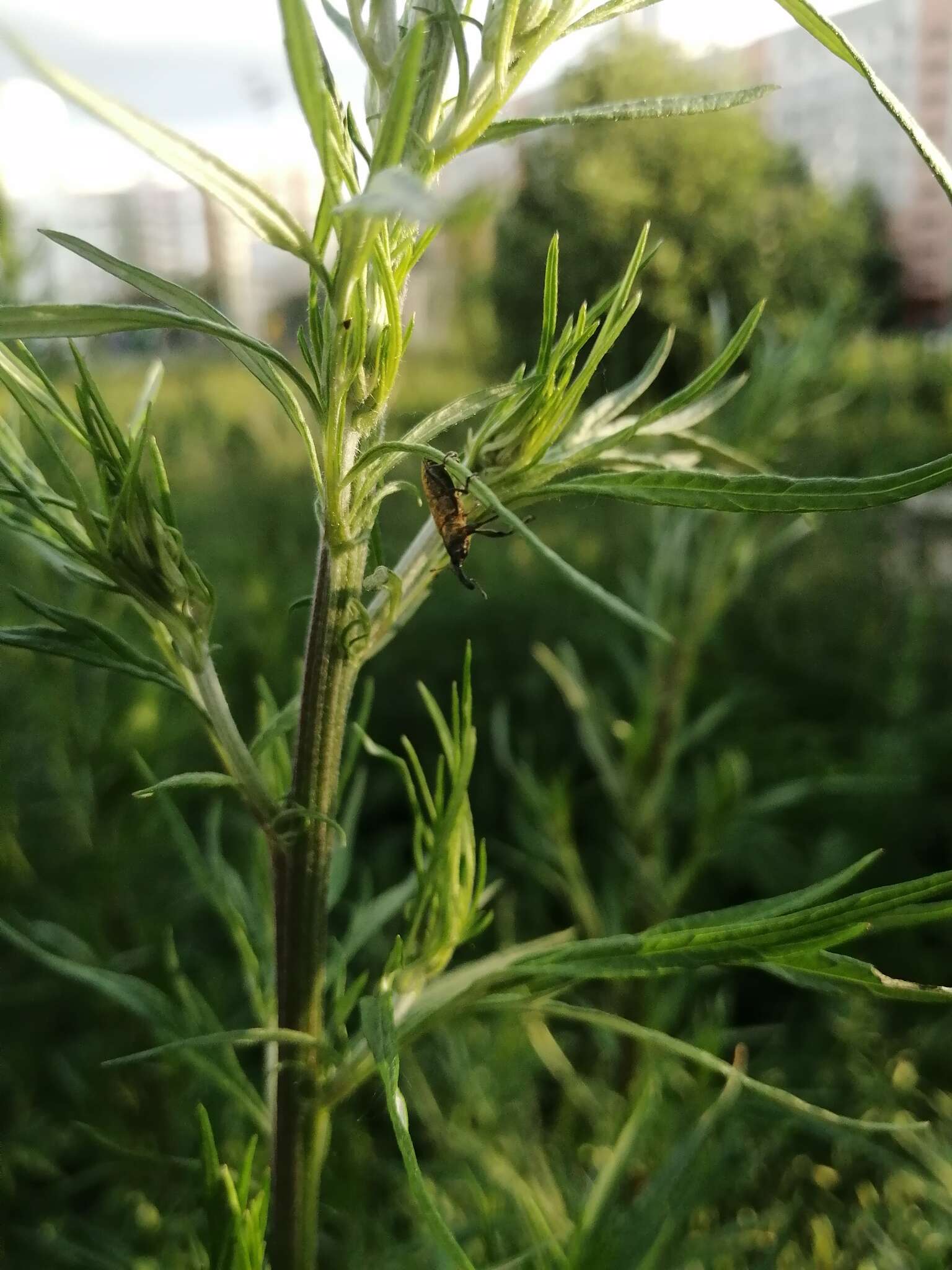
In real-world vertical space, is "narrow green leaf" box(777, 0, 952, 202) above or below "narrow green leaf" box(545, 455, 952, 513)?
above

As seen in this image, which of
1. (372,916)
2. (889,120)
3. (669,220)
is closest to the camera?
(372,916)

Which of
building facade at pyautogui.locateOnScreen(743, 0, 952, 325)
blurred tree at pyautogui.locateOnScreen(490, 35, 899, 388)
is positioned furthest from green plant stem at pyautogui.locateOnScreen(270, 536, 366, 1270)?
building facade at pyautogui.locateOnScreen(743, 0, 952, 325)

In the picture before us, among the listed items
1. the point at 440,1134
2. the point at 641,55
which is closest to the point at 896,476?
the point at 440,1134

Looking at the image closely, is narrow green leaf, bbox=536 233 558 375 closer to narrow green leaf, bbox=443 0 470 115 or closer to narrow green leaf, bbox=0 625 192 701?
narrow green leaf, bbox=443 0 470 115

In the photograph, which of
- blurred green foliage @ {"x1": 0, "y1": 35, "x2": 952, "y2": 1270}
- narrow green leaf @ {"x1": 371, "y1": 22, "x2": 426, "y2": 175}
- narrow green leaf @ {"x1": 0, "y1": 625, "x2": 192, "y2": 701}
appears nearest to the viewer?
narrow green leaf @ {"x1": 371, "y1": 22, "x2": 426, "y2": 175}

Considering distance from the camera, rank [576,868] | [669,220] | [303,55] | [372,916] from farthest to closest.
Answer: [669,220]
[576,868]
[372,916]
[303,55]

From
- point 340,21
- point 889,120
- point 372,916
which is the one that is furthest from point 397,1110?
point 889,120

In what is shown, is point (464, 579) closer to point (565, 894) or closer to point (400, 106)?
point (400, 106)
